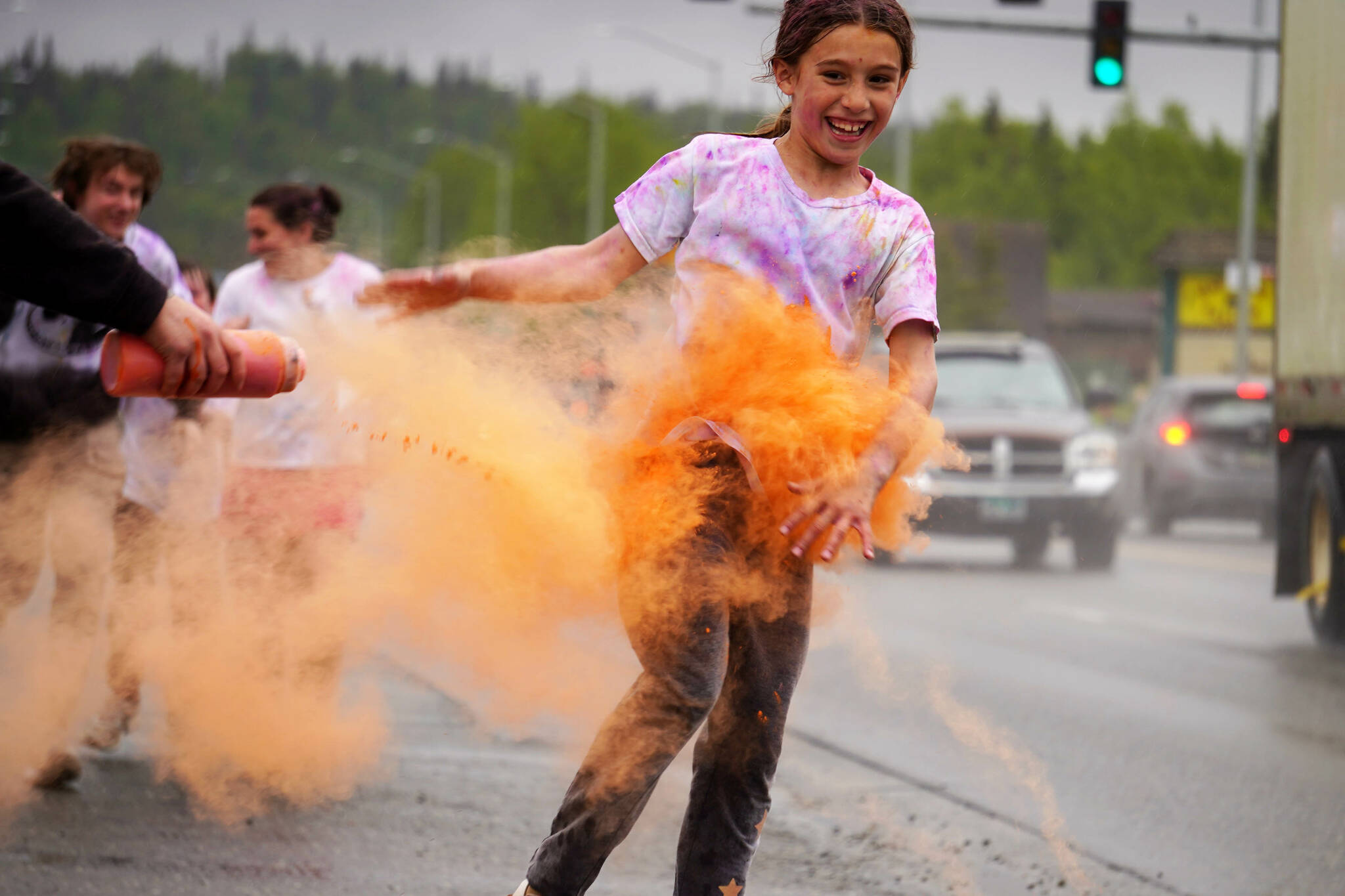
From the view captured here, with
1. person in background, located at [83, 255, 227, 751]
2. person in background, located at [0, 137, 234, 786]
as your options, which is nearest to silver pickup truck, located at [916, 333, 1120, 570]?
person in background, located at [83, 255, 227, 751]

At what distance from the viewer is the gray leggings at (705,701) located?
3.08 m

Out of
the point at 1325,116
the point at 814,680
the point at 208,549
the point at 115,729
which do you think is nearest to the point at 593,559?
the point at 208,549

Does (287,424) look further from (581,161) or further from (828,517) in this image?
(581,161)

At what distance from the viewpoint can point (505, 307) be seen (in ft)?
12.0

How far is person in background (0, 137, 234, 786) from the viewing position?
502cm

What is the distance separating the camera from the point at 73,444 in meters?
5.17

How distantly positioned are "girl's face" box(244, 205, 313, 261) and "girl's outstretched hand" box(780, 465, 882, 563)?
3329 millimetres

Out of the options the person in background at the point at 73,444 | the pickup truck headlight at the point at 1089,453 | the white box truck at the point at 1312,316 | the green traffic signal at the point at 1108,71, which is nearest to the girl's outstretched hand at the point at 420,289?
the person in background at the point at 73,444

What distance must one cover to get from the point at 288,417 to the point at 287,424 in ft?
0.08

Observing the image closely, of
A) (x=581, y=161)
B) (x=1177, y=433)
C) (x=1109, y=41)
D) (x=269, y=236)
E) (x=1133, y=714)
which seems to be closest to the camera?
(x=269, y=236)

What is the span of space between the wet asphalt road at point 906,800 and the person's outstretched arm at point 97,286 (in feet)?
5.09

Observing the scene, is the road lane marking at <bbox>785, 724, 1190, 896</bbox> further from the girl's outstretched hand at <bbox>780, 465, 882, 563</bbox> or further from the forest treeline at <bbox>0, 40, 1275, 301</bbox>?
the forest treeline at <bbox>0, 40, 1275, 301</bbox>

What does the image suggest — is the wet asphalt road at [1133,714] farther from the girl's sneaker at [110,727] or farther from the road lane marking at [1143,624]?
the girl's sneaker at [110,727]

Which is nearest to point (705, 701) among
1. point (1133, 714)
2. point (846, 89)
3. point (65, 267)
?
point (846, 89)
